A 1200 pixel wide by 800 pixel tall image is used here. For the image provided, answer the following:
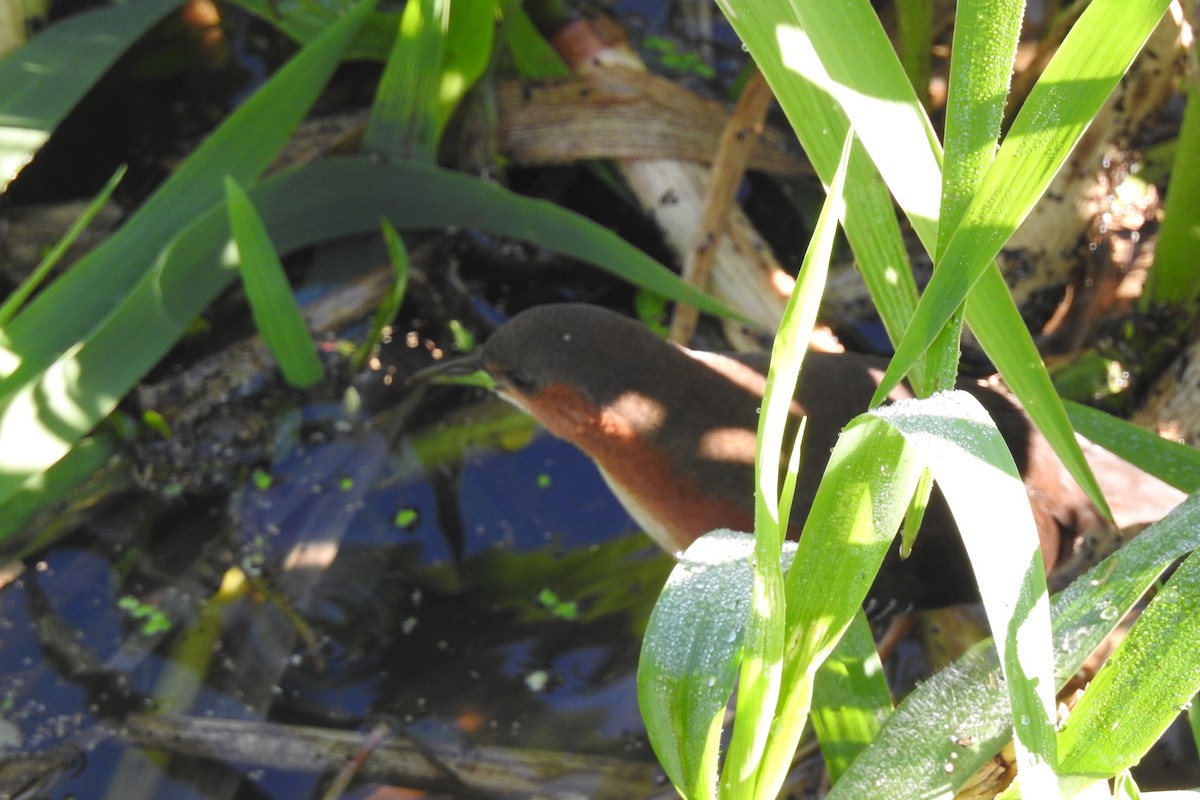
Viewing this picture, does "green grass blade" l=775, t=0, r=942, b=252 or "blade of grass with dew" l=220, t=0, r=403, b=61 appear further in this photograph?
"blade of grass with dew" l=220, t=0, r=403, b=61

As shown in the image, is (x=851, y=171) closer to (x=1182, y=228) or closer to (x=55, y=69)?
(x=1182, y=228)

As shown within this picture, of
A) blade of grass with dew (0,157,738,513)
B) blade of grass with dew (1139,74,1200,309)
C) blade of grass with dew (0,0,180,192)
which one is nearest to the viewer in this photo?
blade of grass with dew (0,157,738,513)

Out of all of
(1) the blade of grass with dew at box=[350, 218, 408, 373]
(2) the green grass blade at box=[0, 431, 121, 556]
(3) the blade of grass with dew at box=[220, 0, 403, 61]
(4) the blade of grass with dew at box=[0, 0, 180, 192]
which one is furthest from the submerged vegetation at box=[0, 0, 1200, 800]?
(3) the blade of grass with dew at box=[220, 0, 403, 61]

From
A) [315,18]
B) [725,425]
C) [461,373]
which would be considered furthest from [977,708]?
[315,18]

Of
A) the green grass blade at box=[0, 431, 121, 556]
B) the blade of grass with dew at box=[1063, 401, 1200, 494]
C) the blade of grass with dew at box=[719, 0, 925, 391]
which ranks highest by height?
the blade of grass with dew at box=[719, 0, 925, 391]

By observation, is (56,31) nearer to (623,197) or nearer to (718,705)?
(623,197)

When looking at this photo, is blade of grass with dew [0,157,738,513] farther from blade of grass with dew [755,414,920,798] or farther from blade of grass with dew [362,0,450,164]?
blade of grass with dew [755,414,920,798]

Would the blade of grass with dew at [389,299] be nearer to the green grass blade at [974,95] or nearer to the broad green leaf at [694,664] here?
the broad green leaf at [694,664]
